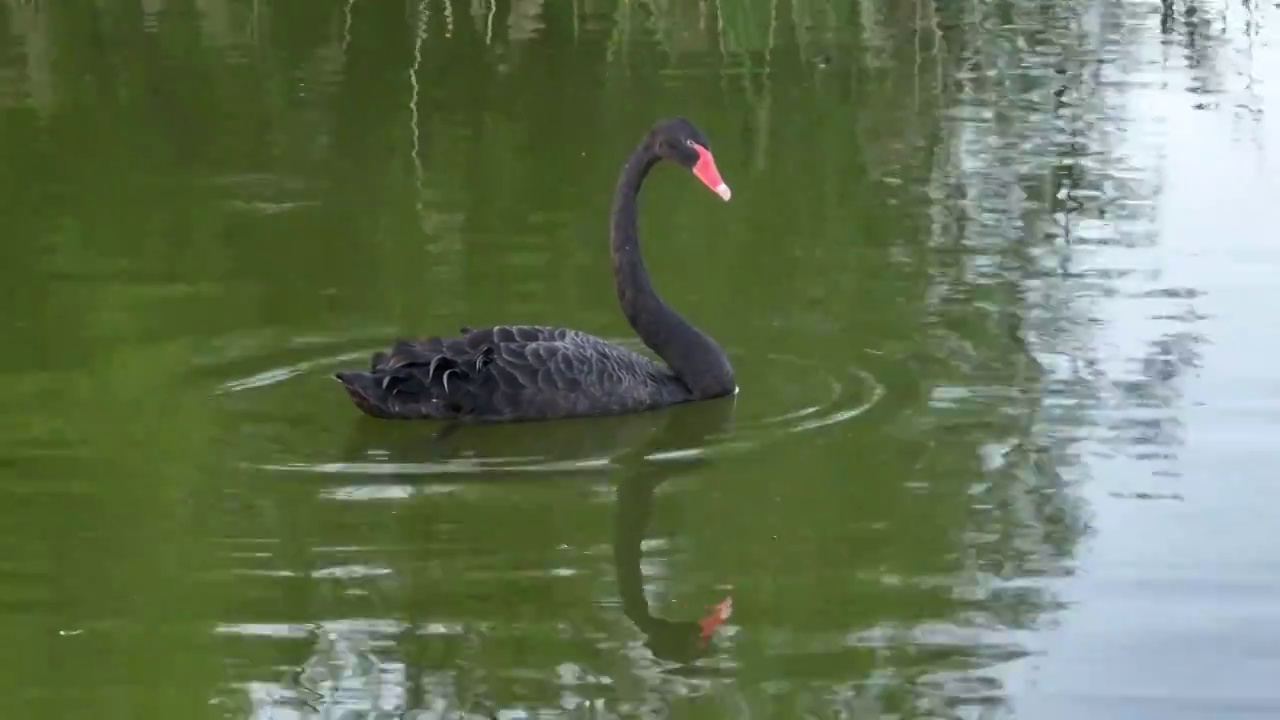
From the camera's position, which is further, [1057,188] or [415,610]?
[1057,188]

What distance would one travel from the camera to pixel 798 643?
4.60 m

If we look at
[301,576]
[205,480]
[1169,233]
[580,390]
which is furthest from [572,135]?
[301,576]

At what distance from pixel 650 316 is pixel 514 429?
72cm

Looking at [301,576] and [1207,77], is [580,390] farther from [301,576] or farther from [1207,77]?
[1207,77]

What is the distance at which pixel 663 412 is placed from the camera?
656 cm

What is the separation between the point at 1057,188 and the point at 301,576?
16.0 feet

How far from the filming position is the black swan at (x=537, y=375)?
6.24 m

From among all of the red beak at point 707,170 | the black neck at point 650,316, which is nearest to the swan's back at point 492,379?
the black neck at point 650,316

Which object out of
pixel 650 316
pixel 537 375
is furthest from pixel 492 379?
pixel 650 316

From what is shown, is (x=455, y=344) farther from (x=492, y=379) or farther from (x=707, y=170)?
(x=707, y=170)

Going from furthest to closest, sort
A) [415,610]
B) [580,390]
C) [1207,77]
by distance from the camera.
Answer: [1207,77], [580,390], [415,610]

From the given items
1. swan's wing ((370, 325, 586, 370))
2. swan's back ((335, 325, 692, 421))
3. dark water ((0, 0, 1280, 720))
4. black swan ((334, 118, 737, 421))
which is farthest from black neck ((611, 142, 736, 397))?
swan's wing ((370, 325, 586, 370))

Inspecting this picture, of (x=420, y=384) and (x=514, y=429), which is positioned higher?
(x=420, y=384)

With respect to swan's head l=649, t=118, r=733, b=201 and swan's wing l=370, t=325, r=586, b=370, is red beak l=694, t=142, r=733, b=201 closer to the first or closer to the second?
swan's head l=649, t=118, r=733, b=201
